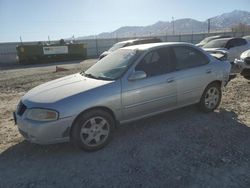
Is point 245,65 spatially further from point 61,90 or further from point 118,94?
point 61,90

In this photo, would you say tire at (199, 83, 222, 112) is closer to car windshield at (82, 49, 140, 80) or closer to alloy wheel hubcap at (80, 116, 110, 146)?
car windshield at (82, 49, 140, 80)

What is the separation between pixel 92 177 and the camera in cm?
331

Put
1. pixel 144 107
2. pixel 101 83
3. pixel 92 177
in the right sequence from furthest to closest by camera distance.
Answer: pixel 144 107 < pixel 101 83 < pixel 92 177

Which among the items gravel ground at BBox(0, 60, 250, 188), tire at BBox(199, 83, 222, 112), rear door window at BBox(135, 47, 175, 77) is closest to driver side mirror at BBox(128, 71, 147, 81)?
rear door window at BBox(135, 47, 175, 77)

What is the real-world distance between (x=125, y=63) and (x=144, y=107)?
33.5 inches

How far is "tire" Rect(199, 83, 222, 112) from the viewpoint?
5.26 metres

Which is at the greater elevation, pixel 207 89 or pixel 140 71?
pixel 140 71

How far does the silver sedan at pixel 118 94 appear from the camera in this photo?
12.0ft

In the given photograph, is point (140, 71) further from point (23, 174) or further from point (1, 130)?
point (1, 130)

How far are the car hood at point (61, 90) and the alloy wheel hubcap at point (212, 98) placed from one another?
2433mm

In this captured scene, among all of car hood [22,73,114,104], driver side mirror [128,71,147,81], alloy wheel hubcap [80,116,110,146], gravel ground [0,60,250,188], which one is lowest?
gravel ground [0,60,250,188]

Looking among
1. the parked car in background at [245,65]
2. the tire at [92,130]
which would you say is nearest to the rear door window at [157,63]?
the tire at [92,130]

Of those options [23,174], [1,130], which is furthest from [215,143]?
[1,130]

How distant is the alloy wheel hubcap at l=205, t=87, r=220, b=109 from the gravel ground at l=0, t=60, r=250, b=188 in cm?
27
